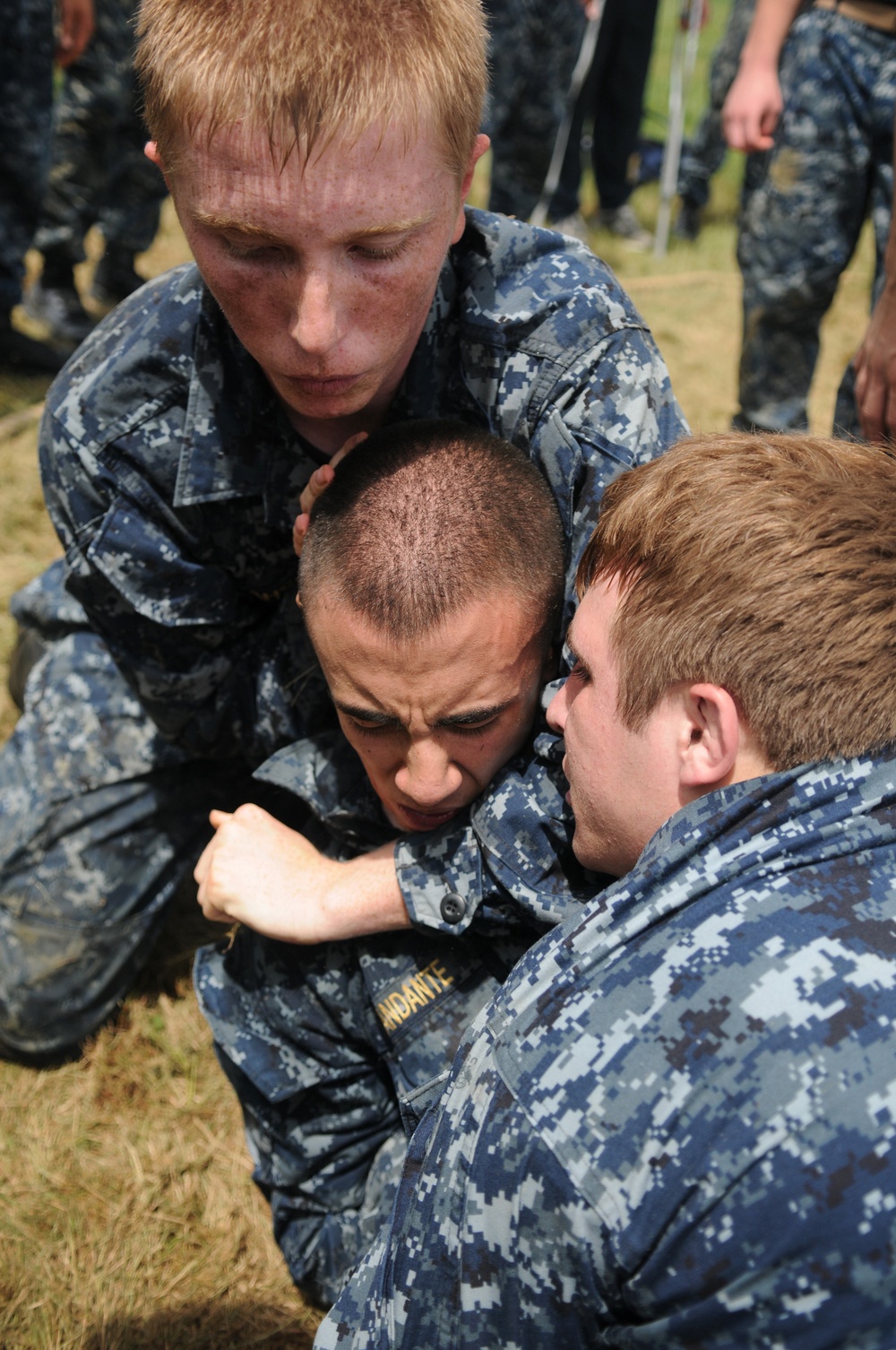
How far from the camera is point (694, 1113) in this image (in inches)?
51.8

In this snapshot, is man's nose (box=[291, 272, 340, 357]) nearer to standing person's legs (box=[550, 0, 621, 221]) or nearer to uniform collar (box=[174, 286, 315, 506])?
uniform collar (box=[174, 286, 315, 506])

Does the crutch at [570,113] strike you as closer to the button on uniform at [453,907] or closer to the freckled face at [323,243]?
the freckled face at [323,243]

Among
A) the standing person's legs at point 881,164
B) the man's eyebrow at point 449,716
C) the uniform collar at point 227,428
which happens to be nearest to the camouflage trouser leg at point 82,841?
the uniform collar at point 227,428

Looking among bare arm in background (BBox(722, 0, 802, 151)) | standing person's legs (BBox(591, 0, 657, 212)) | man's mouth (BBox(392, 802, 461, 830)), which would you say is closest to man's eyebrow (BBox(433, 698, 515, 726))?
man's mouth (BBox(392, 802, 461, 830))

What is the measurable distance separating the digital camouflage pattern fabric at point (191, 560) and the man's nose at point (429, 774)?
3.7 inches

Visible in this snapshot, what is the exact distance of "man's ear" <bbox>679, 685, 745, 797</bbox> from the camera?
5.42 ft

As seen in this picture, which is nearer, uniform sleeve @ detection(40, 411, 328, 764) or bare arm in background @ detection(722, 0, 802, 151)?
uniform sleeve @ detection(40, 411, 328, 764)

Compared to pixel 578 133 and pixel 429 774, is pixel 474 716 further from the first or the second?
pixel 578 133

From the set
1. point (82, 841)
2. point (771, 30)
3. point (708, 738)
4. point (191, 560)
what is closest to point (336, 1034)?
point (82, 841)

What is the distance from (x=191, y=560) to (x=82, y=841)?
3.07ft

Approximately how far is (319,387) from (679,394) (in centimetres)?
511

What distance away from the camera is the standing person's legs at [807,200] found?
13.1 feet

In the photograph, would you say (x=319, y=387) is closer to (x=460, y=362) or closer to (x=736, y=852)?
(x=460, y=362)

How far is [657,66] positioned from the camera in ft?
50.0
